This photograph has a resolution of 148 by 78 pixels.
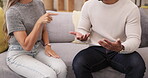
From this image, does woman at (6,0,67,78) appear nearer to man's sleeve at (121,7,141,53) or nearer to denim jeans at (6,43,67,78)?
denim jeans at (6,43,67,78)

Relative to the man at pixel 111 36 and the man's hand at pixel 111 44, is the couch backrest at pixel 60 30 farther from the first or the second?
the man's hand at pixel 111 44

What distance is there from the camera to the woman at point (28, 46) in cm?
143

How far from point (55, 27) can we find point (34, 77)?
2.75 ft

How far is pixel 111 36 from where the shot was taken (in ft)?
5.13

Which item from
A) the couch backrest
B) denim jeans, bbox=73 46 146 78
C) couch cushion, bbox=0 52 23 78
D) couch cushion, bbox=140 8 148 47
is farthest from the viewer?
the couch backrest

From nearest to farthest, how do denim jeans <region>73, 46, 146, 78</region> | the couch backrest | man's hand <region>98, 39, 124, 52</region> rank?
man's hand <region>98, 39, 124, 52</region>
denim jeans <region>73, 46, 146, 78</region>
the couch backrest

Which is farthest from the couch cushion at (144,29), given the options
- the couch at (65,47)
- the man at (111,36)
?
the man at (111,36)

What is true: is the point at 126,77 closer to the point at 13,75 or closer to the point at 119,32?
the point at 119,32

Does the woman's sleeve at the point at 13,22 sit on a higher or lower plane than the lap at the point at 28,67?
higher

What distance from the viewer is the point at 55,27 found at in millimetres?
2162

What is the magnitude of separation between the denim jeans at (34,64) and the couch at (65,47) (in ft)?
0.28

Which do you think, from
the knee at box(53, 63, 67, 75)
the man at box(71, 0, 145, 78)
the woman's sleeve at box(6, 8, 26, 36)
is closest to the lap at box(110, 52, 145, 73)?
the man at box(71, 0, 145, 78)

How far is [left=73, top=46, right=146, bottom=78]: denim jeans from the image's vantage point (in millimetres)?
1388

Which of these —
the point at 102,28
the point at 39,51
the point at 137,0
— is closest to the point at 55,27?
the point at 39,51
